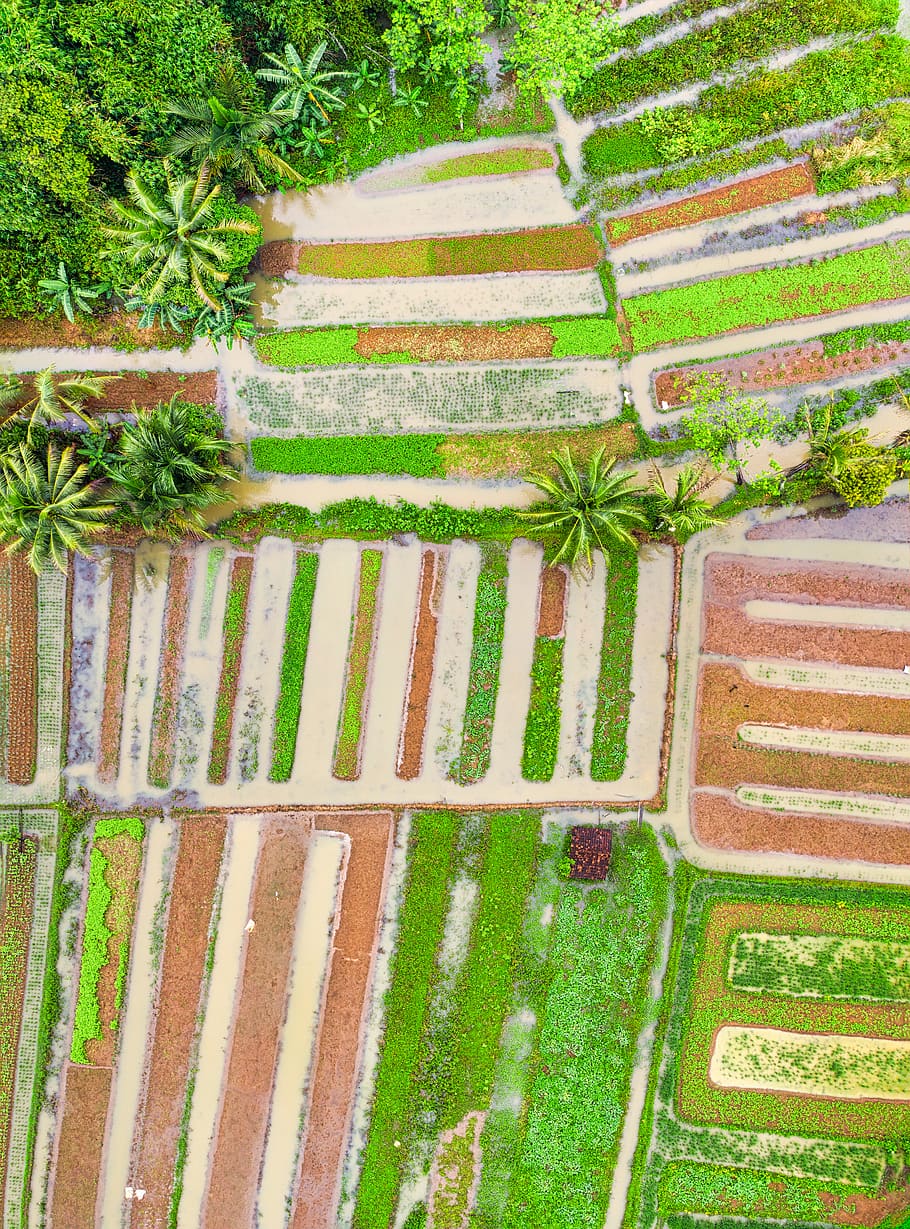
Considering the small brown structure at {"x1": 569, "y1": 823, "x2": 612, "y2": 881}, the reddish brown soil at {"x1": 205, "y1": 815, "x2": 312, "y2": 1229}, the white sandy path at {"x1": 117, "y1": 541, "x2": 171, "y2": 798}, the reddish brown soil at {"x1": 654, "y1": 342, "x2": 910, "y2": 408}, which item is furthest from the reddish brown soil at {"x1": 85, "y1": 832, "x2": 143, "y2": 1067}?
the reddish brown soil at {"x1": 654, "y1": 342, "x2": 910, "y2": 408}

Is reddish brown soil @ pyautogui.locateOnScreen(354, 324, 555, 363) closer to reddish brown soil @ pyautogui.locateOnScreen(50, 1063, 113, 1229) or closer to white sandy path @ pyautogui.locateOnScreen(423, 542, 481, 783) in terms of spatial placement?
white sandy path @ pyautogui.locateOnScreen(423, 542, 481, 783)

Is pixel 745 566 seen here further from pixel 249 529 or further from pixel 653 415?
pixel 249 529

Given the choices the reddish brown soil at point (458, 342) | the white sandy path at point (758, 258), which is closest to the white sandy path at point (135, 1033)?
the reddish brown soil at point (458, 342)

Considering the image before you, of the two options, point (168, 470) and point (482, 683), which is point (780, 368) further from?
point (168, 470)

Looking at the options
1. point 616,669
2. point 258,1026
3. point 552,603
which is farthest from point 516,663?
point 258,1026

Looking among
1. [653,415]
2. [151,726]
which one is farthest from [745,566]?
[151,726]

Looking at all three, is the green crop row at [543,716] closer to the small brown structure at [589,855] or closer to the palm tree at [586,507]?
the small brown structure at [589,855]
